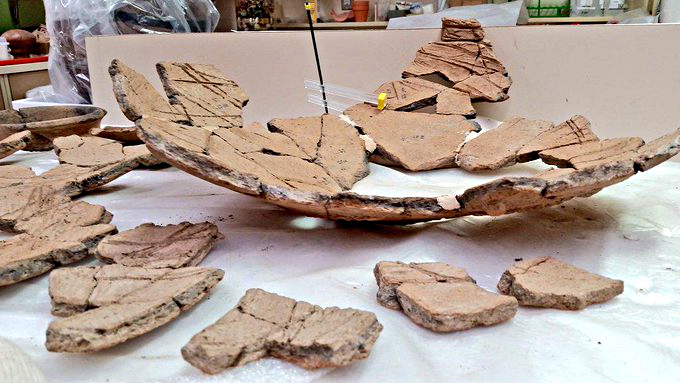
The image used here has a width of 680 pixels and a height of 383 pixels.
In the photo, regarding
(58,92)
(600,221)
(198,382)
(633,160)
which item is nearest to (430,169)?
(600,221)

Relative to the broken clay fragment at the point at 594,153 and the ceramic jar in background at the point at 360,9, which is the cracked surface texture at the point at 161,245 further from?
the ceramic jar in background at the point at 360,9

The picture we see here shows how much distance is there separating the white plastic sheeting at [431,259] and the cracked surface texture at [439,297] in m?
0.03

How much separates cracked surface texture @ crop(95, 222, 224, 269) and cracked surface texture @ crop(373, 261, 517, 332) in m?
0.46

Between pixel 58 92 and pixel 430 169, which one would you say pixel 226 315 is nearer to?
pixel 430 169

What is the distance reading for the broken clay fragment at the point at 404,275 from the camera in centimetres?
125

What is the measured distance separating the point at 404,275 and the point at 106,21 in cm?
305

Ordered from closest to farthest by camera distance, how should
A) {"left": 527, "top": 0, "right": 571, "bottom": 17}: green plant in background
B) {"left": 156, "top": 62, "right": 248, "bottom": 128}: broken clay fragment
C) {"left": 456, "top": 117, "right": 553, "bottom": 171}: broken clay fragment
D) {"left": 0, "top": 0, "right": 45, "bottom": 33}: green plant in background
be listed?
1. {"left": 156, "top": 62, "right": 248, "bottom": 128}: broken clay fragment
2. {"left": 456, "top": 117, "right": 553, "bottom": 171}: broken clay fragment
3. {"left": 527, "top": 0, "right": 571, "bottom": 17}: green plant in background
4. {"left": 0, "top": 0, "right": 45, "bottom": 33}: green plant in background

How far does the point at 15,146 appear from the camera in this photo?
2377 mm

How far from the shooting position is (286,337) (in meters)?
Answer: 1.06

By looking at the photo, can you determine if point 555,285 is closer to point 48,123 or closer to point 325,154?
point 325,154

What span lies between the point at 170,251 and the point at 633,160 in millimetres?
1148

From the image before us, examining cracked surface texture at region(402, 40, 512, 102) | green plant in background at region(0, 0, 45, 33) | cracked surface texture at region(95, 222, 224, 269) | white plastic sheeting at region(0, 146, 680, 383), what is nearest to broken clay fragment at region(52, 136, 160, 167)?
white plastic sheeting at region(0, 146, 680, 383)

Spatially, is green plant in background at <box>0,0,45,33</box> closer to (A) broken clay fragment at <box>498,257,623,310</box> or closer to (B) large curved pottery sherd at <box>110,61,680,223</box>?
(B) large curved pottery sherd at <box>110,61,680,223</box>

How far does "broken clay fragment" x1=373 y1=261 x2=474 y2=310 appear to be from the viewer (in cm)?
125
